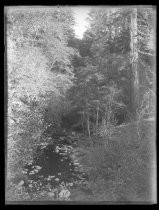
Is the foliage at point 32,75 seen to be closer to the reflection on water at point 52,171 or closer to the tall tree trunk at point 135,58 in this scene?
the reflection on water at point 52,171

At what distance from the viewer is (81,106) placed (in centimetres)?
381

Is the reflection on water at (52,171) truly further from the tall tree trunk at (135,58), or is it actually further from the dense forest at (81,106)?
the tall tree trunk at (135,58)

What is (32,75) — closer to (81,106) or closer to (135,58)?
(81,106)

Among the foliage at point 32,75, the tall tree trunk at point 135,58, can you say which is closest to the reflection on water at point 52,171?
the foliage at point 32,75

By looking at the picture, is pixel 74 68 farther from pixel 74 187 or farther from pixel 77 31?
pixel 74 187

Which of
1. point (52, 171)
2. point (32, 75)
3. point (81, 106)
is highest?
point (32, 75)

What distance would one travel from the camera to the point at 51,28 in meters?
3.83

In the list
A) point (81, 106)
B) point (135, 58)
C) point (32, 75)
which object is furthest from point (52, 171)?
point (135, 58)

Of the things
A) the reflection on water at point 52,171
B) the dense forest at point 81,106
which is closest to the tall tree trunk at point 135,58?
the dense forest at point 81,106

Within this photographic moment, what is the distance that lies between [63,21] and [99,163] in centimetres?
181

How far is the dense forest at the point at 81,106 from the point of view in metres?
3.78

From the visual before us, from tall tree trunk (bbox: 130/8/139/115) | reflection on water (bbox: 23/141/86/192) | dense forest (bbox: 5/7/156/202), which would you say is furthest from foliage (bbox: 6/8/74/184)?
tall tree trunk (bbox: 130/8/139/115)

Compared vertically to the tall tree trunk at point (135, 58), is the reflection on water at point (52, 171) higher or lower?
lower

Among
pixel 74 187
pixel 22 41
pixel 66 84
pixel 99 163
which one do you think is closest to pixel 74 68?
pixel 66 84
